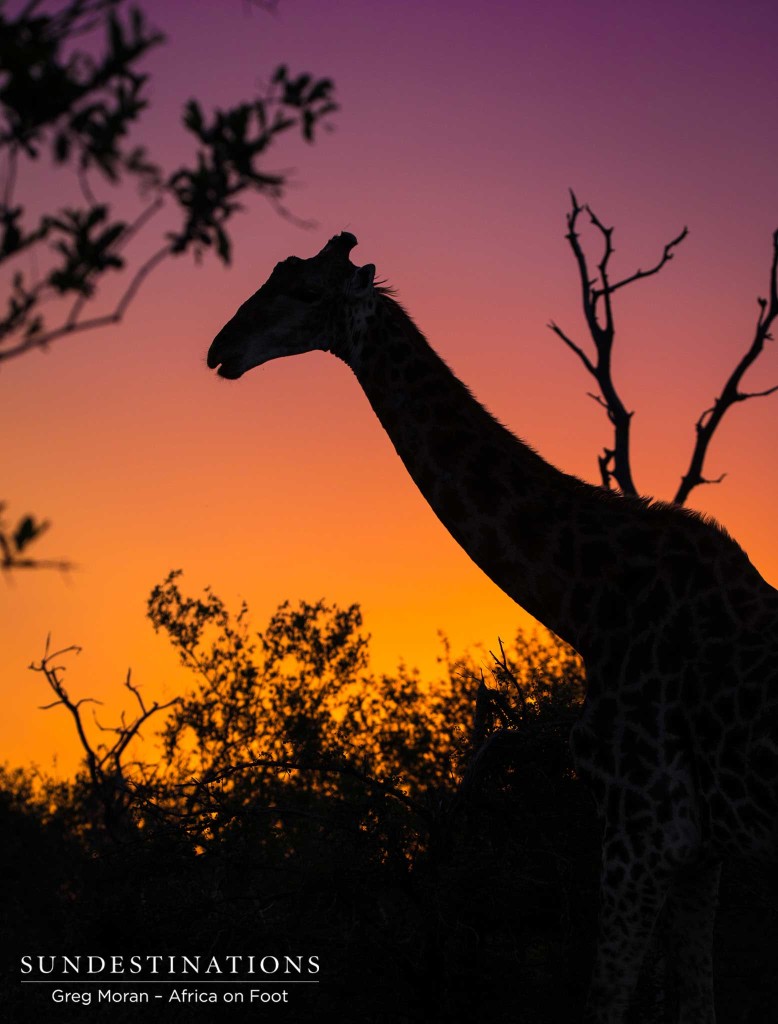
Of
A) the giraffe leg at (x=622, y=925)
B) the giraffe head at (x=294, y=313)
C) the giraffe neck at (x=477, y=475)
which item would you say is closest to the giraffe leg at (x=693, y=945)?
the giraffe leg at (x=622, y=925)

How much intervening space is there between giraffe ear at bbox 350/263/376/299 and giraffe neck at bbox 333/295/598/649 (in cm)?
25

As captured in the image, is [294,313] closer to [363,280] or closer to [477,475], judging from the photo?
[363,280]

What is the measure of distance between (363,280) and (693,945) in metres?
5.12

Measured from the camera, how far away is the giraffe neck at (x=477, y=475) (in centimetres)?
714

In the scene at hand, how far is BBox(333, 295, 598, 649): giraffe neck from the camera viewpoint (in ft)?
23.4

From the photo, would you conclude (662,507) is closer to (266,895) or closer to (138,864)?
(266,895)

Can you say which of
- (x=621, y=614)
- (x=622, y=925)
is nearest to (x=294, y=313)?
(x=621, y=614)

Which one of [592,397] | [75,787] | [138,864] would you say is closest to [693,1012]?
[138,864]

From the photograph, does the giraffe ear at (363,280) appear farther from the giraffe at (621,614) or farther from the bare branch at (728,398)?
the bare branch at (728,398)

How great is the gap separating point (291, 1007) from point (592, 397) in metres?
12.1

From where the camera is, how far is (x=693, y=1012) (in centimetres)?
692

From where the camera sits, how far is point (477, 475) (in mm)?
7387

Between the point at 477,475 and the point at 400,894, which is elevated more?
the point at 477,475

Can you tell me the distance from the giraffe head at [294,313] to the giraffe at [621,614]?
1 centimetres
